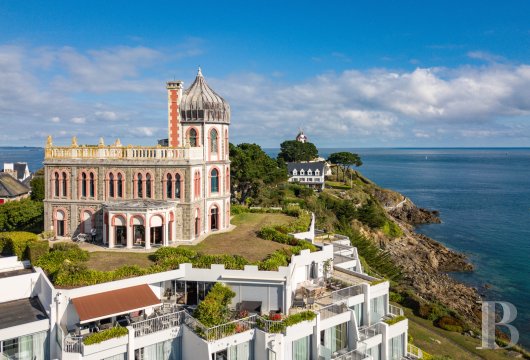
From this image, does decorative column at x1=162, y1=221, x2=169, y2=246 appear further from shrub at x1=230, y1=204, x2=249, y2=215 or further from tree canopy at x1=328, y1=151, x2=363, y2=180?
tree canopy at x1=328, y1=151, x2=363, y2=180

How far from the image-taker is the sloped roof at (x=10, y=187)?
66062mm

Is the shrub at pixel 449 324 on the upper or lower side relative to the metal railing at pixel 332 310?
lower

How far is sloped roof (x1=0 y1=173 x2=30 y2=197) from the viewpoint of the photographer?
66.1m

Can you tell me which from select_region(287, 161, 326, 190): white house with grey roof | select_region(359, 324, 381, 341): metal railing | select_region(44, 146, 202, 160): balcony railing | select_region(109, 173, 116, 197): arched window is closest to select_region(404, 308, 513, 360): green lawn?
select_region(359, 324, 381, 341): metal railing

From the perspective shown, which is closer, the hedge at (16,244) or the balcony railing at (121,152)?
the hedge at (16,244)

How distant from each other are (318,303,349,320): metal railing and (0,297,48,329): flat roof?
15.0 m

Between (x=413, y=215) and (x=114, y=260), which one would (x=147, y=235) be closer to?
(x=114, y=260)

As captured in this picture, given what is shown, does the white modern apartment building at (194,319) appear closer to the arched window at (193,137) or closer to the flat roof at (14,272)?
the flat roof at (14,272)

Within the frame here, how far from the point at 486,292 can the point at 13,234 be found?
5269 cm

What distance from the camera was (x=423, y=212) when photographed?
321ft

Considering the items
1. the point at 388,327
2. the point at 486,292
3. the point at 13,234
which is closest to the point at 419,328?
the point at 388,327

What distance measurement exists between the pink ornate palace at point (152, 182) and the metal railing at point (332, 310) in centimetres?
1384

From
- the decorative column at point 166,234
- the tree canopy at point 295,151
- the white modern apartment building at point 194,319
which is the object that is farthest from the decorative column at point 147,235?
the tree canopy at point 295,151

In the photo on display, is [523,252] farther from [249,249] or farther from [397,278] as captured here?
[249,249]
